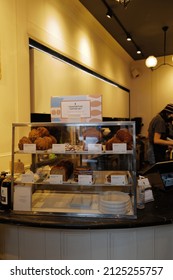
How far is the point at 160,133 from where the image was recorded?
295 cm

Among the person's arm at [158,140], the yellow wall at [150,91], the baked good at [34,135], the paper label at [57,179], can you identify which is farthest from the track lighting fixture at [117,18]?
the paper label at [57,179]

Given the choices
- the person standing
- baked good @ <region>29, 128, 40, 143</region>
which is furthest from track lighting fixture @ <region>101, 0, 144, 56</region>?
baked good @ <region>29, 128, 40, 143</region>

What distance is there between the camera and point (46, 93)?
260cm

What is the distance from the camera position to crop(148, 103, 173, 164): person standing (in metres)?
2.93

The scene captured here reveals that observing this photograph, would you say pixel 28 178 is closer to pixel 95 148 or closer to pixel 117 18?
pixel 95 148

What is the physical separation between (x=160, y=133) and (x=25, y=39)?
75.0 inches

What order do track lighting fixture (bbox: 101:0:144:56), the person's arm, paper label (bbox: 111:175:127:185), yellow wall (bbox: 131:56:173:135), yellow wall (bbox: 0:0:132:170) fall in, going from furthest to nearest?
yellow wall (bbox: 131:56:173:135)
the person's arm
track lighting fixture (bbox: 101:0:144:56)
yellow wall (bbox: 0:0:132:170)
paper label (bbox: 111:175:127:185)

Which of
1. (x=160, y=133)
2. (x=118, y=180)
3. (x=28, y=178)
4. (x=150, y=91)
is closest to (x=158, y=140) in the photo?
(x=160, y=133)

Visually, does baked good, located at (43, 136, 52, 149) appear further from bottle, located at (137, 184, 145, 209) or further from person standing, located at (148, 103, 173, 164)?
person standing, located at (148, 103, 173, 164)

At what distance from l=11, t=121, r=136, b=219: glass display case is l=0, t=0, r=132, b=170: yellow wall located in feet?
1.73

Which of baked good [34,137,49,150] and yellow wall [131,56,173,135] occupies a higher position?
yellow wall [131,56,173,135]

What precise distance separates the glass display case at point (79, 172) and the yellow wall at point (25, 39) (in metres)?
0.53

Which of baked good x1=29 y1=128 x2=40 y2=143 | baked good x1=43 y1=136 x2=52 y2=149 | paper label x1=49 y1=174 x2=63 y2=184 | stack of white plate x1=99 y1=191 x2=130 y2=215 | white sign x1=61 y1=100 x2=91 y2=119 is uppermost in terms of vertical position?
white sign x1=61 y1=100 x2=91 y2=119

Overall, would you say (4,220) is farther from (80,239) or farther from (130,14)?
(130,14)
